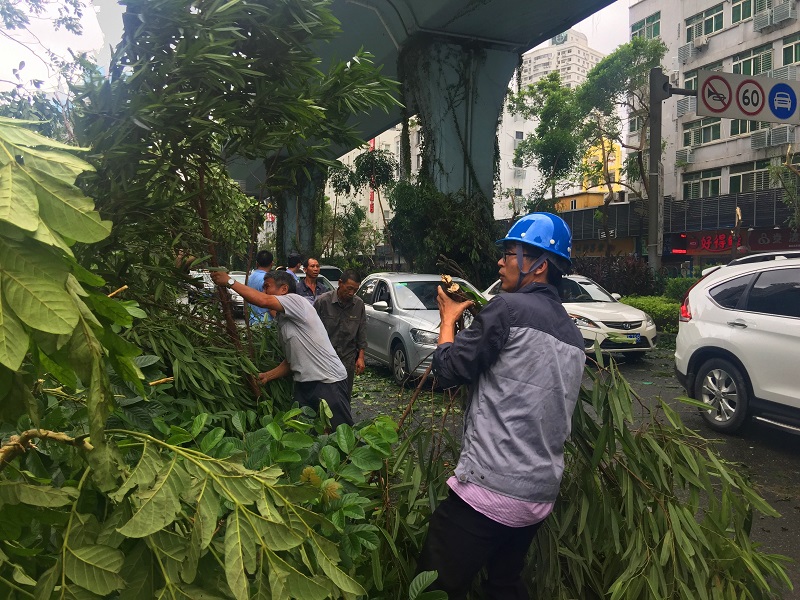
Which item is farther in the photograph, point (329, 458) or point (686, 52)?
point (686, 52)

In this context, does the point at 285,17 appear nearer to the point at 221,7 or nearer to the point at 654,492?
the point at 221,7

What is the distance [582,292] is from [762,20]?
2307 centimetres

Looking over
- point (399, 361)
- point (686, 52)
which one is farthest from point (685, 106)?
point (399, 361)

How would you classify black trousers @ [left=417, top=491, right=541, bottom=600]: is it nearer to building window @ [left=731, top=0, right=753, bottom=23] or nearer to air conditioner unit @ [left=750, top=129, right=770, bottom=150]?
air conditioner unit @ [left=750, top=129, right=770, bottom=150]

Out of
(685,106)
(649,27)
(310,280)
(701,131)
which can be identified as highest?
(649,27)

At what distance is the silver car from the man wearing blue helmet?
6634mm

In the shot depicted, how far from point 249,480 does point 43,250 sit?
20.6 inches

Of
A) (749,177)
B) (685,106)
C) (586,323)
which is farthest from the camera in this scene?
(685,106)

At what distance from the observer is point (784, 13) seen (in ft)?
87.2

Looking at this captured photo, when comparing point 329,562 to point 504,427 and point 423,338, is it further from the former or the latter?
point 423,338

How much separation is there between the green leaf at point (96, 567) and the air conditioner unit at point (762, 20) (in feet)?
110

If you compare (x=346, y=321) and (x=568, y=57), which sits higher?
(x=568, y=57)

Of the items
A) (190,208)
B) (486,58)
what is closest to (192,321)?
(190,208)

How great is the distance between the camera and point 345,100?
2934 millimetres
